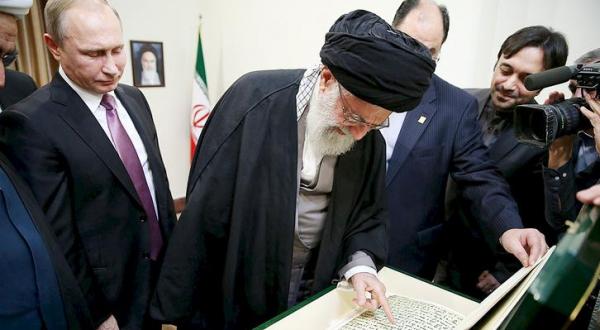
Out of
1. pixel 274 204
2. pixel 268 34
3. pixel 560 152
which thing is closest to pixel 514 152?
pixel 560 152

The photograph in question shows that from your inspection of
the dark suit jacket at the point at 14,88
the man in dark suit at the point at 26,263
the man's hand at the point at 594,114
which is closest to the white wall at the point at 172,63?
the dark suit jacket at the point at 14,88

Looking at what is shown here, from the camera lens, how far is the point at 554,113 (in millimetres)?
1059

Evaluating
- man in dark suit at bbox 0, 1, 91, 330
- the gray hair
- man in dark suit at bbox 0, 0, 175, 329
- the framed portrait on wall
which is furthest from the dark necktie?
the framed portrait on wall

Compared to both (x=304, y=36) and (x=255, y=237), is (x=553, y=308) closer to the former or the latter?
(x=255, y=237)

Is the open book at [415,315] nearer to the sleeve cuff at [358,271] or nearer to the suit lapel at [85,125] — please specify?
the sleeve cuff at [358,271]

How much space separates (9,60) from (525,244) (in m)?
1.79

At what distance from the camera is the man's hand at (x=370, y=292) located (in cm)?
92

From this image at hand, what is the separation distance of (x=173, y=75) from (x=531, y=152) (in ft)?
11.6

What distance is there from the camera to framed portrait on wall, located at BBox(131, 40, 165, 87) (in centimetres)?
368

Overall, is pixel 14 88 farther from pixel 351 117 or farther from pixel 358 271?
pixel 358 271

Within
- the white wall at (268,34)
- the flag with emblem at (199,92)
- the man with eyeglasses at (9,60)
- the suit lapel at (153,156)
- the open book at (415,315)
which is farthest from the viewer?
the flag with emblem at (199,92)

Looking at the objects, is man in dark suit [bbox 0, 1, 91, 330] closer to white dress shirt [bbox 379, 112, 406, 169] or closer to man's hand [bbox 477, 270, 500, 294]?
white dress shirt [bbox 379, 112, 406, 169]

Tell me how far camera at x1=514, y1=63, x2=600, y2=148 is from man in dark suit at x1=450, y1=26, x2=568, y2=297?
36cm

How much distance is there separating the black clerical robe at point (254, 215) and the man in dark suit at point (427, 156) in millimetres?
307
